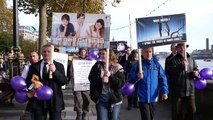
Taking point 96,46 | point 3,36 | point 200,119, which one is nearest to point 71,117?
point 96,46

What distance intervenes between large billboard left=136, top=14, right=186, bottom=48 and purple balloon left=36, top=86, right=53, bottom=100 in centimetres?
211

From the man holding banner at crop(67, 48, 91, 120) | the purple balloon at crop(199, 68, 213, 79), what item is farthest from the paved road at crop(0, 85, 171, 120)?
the purple balloon at crop(199, 68, 213, 79)

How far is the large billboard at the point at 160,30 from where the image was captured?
26.2ft

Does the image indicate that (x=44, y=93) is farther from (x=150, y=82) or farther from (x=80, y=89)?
(x=80, y=89)

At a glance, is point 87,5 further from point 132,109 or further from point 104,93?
point 104,93

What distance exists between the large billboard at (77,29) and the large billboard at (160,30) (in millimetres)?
2255

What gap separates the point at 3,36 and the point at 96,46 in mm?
76089

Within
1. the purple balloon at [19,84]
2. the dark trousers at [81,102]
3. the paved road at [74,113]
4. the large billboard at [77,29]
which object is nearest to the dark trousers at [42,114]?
the purple balloon at [19,84]

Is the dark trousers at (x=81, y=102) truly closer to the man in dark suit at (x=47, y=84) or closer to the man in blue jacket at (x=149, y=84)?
the man in blue jacket at (x=149, y=84)

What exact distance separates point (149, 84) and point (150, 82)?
0.13ft

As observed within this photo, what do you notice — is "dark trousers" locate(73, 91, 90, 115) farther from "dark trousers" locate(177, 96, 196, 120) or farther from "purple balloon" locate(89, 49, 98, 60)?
"dark trousers" locate(177, 96, 196, 120)

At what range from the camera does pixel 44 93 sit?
6.39m

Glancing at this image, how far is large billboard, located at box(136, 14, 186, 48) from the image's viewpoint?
799cm

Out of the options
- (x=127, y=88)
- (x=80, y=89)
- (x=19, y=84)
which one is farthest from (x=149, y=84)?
(x=80, y=89)
